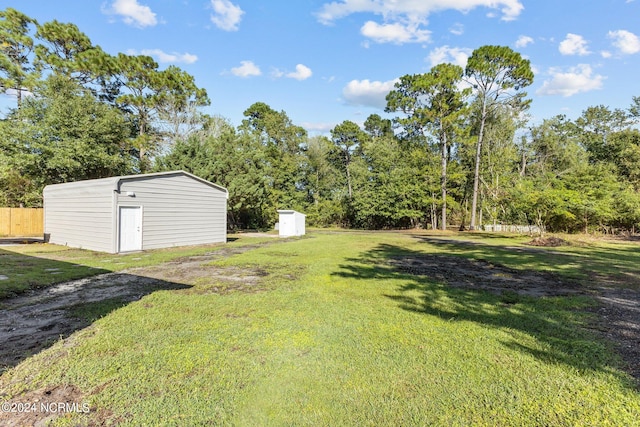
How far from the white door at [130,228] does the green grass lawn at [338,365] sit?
654 cm

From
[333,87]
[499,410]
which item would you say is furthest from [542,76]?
[499,410]

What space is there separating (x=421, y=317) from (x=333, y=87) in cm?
1988

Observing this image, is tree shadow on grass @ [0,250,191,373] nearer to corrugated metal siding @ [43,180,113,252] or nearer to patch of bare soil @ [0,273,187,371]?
patch of bare soil @ [0,273,187,371]

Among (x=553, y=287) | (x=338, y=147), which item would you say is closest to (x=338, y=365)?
(x=553, y=287)

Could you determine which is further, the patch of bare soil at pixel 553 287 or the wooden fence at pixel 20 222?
the wooden fence at pixel 20 222

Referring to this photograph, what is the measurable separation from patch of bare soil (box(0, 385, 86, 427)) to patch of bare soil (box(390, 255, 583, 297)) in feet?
18.8

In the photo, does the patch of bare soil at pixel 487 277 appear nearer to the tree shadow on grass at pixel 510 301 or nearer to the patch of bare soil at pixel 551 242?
the tree shadow on grass at pixel 510 301

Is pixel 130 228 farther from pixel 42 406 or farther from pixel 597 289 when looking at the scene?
pixel 597 289

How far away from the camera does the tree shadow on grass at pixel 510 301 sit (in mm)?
2945

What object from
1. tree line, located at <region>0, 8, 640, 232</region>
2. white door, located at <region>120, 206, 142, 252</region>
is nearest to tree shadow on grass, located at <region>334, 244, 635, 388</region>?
white door, located at <region>120, 206, 142, 252</region>

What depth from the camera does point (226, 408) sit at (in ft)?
6.73

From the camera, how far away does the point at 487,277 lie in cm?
659

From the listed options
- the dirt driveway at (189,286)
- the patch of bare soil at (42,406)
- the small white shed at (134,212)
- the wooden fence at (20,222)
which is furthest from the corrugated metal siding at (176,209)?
the wooden fence at (20,222)

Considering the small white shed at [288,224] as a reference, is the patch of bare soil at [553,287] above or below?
below
